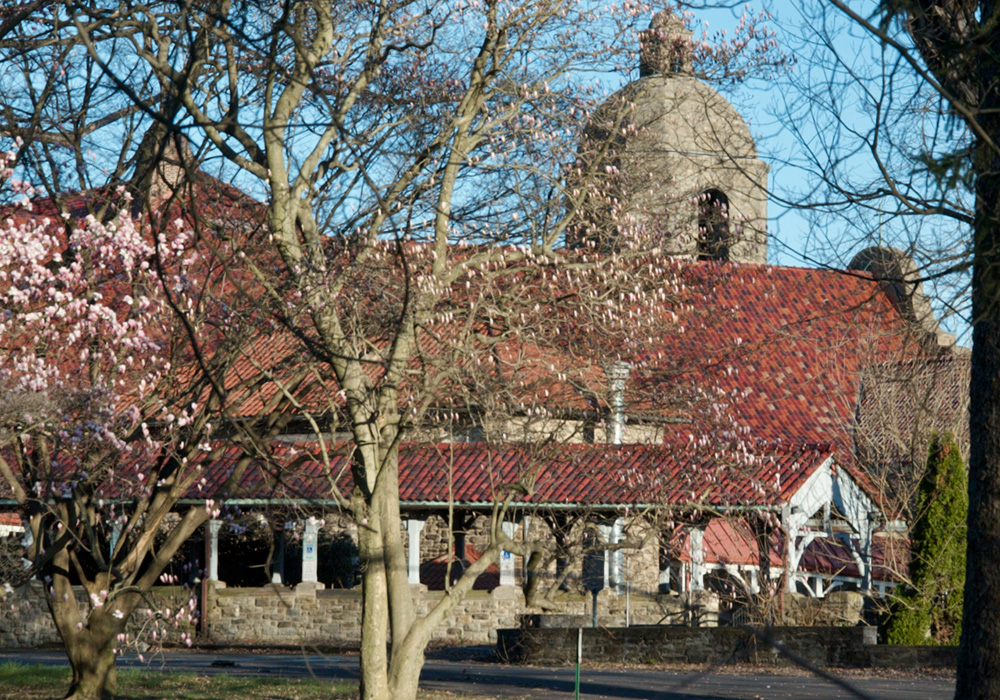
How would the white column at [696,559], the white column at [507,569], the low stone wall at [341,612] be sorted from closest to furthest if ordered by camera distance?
the white column at [696,559] → the low stone wall at [341,612] → the white column at [507,569]

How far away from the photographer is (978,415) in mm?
7898

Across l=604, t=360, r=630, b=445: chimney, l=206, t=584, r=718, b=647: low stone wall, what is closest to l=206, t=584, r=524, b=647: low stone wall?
l=206, t=584, r=718, b=647: low stone wall

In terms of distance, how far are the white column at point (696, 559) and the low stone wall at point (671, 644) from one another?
378 centimetres

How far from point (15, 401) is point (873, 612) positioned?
15.4m

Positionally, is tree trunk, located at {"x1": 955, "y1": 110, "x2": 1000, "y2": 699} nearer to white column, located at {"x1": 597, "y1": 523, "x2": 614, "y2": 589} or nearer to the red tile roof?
the red tile roof

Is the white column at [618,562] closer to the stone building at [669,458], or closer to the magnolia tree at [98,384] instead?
the stone building at [669,458]

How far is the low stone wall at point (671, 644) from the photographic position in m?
16.7

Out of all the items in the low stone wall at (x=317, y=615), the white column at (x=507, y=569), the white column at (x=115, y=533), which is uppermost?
the white column at (x=115, y=533)

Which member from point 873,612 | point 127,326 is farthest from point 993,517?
point 873,612

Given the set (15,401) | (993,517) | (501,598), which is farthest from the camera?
(501,598)

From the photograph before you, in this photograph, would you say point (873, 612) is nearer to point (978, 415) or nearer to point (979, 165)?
point (978, 415)

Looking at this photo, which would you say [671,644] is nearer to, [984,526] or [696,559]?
[696,559]

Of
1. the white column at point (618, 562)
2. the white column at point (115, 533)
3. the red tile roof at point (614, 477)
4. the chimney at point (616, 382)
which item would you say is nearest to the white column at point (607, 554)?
the white column at point (618, 562)

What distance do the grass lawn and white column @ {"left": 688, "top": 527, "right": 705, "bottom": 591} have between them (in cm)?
880
